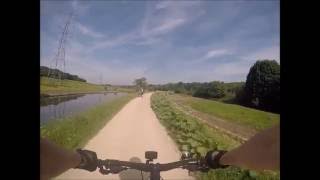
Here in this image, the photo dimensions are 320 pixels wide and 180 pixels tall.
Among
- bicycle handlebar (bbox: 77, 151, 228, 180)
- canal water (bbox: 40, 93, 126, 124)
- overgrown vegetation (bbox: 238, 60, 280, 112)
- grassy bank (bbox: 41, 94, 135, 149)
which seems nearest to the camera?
bicycle handlebar (bbox: 77, 151, 228, 180)

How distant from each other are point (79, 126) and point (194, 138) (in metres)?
2.98

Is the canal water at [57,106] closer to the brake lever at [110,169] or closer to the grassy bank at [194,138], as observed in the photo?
the brake lever at [110,169]

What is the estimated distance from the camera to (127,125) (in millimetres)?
8023

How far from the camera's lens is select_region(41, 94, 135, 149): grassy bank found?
19.6ft

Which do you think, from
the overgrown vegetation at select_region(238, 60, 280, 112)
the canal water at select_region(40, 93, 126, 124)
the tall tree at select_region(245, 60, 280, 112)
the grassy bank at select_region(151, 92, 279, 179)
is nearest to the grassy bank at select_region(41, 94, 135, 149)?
the canal water at select_region(40, 93, 126, 124)

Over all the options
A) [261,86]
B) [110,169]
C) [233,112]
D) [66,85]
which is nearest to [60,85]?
[66,85]

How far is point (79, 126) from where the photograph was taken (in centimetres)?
758

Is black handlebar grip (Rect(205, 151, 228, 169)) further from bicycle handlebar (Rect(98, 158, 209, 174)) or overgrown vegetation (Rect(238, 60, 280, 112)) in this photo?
overgrown vegetation (Rect(238, 60, 280, 112))

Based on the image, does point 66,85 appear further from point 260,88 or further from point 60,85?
point 260,88

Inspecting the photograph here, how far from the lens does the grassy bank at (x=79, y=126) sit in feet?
19.6

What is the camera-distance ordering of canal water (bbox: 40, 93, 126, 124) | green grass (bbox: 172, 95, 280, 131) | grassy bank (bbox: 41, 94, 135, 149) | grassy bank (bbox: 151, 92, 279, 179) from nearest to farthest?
1. canal water (bbox: 40, 93, 126, 124)
2. grassy bank (bbox: 151, 92, 279, 179)
3. grassy bank (bbox: 41, 94, 135, 149)
4. green grass (bbox: 172, 95, 280, 131)

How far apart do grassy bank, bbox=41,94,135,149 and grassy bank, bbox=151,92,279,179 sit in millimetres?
1183
